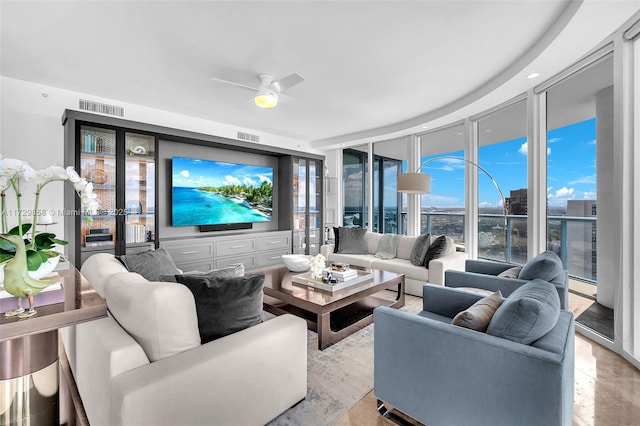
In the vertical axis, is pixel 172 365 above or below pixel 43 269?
below

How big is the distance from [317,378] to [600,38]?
3.37m

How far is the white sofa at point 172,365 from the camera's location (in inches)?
46.9

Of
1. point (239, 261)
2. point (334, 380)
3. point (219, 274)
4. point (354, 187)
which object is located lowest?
point (334, 380)

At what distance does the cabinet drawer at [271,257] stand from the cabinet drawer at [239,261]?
0.14 metres

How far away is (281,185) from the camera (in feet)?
19.5

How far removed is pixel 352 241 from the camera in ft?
16.1

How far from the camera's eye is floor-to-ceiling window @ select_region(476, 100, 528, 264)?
145 inches

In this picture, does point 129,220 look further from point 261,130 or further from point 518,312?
point 518,312

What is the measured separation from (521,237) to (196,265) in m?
4.53

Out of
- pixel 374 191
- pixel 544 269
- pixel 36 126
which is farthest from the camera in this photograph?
pixel 374 191

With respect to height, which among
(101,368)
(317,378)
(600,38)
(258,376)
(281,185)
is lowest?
(317,378)

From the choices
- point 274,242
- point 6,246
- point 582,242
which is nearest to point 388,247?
point 274,242

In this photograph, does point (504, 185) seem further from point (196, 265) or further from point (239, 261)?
point (196, 265)

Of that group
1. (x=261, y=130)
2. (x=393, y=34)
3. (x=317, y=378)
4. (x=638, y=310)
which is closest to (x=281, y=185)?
(x=261, y=130)
